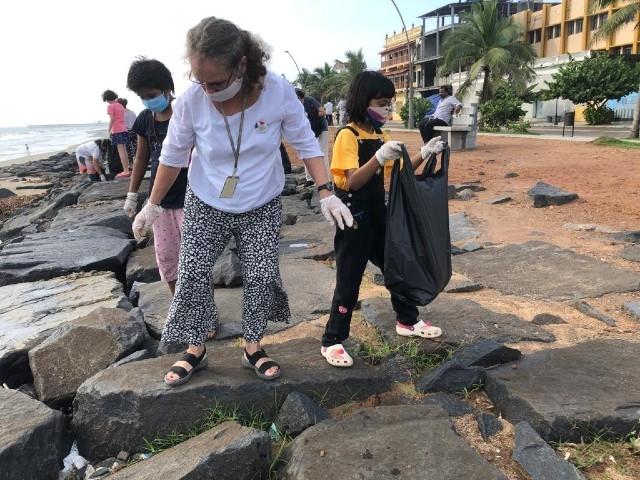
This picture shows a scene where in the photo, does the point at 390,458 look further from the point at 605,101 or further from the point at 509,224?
the point at 605,101

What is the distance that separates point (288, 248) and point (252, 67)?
3.30 metres

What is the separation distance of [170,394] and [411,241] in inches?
48.2

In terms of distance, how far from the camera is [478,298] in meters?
3.74

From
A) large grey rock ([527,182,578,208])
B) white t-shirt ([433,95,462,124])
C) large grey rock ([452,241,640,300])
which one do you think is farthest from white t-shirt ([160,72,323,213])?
white t-shirt ([433,95,462,124])

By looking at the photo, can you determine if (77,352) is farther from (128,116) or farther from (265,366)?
(128,116)

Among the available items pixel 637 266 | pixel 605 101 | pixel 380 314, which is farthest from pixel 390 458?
pixel 605 101

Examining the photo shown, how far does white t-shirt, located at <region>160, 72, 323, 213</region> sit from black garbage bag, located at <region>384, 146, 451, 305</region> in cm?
51

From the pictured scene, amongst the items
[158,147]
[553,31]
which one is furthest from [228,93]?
[553,31]

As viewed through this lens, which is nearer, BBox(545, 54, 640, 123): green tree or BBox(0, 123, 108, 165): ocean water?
BBox(545, 54, 640, 123): green tree

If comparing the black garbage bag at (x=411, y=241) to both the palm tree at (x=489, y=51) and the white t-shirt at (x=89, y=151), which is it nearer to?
the white t-shirt at (x=89, y=151)

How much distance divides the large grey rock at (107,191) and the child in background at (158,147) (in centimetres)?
467

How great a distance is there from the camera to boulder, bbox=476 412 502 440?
2.13 m

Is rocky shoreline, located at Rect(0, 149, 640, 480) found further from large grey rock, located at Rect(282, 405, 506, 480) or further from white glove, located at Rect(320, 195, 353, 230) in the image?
white glove, located at Rect(320, 195, 353, 230)

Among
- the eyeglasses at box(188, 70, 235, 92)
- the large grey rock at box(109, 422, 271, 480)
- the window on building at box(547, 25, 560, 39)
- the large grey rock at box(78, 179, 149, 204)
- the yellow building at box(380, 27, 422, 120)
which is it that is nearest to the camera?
the large grey rock at box(109, 422, 271, 480)
